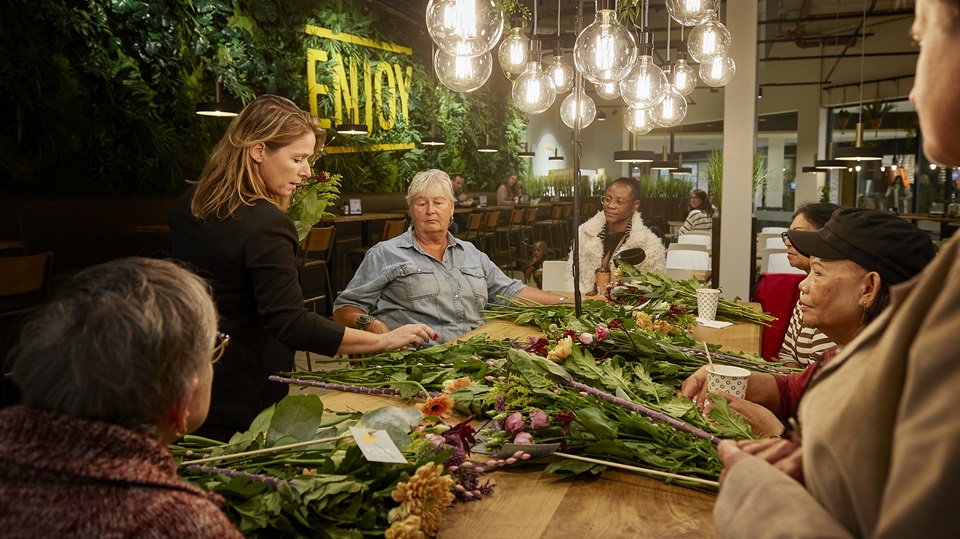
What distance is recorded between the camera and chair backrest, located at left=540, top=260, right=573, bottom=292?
194 inches

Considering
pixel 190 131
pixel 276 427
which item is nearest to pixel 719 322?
pixel 276 427

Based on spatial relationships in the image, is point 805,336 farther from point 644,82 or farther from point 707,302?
point 644,82

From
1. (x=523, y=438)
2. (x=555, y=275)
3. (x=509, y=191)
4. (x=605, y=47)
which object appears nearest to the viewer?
(x=523, y=438)

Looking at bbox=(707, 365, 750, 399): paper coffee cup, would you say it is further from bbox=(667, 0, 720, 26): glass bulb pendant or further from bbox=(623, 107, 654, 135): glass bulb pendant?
bbox=(623, 107, 654, 135): glass bulb pendant

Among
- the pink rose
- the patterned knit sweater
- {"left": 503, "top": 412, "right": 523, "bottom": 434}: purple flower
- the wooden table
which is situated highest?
the patterned knit sweater

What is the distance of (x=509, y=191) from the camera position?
47.5 ft

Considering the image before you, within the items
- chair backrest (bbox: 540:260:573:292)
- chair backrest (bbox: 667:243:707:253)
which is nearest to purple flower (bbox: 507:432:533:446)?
chair backrest (bbox: 540:260:573:292)

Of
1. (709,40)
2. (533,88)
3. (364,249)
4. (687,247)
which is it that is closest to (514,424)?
(533,88)

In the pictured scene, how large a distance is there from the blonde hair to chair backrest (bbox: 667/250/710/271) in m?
4.21

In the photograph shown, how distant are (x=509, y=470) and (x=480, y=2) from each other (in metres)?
1.43

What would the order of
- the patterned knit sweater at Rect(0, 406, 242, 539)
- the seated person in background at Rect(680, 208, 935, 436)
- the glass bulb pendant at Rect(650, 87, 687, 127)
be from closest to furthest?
the patterned knit sweater at Rect(0, 406, 242, 539)
the seated person in background at Rect(680, 208, 935, 436)
the glass bulb pendant at Rect(650, 87, 687, 127)

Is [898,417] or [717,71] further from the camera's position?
[717,71]

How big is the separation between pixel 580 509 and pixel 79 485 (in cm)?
86

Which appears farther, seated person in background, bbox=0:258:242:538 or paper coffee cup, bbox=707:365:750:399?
paper coffee cup, bbox=707:365:750:399
